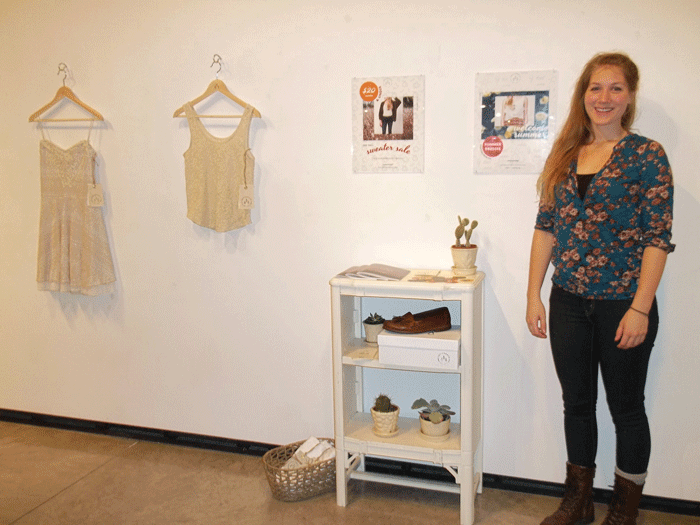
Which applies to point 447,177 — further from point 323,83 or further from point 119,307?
point 119,307

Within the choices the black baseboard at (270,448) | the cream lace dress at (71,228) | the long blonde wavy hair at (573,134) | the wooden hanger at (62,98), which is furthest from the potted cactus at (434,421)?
the wooden hanger at (62,98)

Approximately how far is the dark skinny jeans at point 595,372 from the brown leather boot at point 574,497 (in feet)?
0.11

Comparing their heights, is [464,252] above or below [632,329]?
above

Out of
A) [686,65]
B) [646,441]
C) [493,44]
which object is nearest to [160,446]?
[646,441]

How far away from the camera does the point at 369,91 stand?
236cm

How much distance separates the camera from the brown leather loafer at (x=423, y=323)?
2145 mm

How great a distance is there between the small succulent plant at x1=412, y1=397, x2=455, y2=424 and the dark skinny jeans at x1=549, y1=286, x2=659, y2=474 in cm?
43

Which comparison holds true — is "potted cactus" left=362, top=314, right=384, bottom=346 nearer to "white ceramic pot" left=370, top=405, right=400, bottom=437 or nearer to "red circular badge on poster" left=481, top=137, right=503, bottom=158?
"white ceramic pot" left=370, top=405, right=400, bottom=437

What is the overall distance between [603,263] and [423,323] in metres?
0.63

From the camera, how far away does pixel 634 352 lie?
1861 millimetres

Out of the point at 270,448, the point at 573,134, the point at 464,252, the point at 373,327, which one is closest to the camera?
the point at 573,134

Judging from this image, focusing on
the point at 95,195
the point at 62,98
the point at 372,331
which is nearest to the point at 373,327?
the point at 372,331

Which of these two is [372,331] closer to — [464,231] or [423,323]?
[423,323]

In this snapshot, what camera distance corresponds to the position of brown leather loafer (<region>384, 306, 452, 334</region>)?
2145 millimetres
